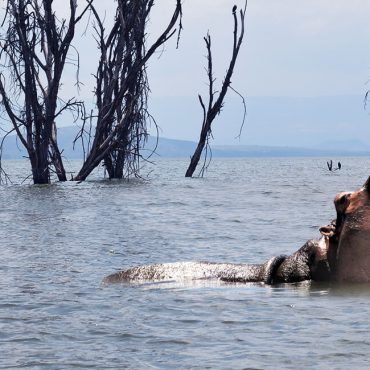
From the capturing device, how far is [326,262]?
19.3 ft

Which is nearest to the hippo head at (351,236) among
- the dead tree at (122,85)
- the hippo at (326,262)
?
the hippo at (326,262)

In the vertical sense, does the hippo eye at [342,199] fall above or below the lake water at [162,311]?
above

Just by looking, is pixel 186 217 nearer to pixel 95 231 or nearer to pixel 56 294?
pixel 95 231

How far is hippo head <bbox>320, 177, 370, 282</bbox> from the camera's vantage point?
5520 mm

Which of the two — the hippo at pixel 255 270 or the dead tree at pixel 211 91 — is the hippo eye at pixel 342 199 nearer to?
the hippo at pixel 255 270

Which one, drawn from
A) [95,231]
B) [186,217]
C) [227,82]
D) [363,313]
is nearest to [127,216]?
[186,217]

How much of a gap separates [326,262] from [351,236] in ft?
1.26

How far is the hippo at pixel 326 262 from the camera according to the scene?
5.54 metres

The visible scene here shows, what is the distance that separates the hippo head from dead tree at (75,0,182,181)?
17446 millimetres

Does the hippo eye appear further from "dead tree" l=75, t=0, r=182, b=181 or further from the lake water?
"dead tree" l=75, t=0, r=182, b=181

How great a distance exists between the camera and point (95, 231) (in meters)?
12.4

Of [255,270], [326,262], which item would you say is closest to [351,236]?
[326,262]

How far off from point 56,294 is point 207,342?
216 cm

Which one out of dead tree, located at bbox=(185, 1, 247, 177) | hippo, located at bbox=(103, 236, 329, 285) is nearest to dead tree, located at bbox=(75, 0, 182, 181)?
dead tree, located at bbox=(185, 1, 247, 177)
